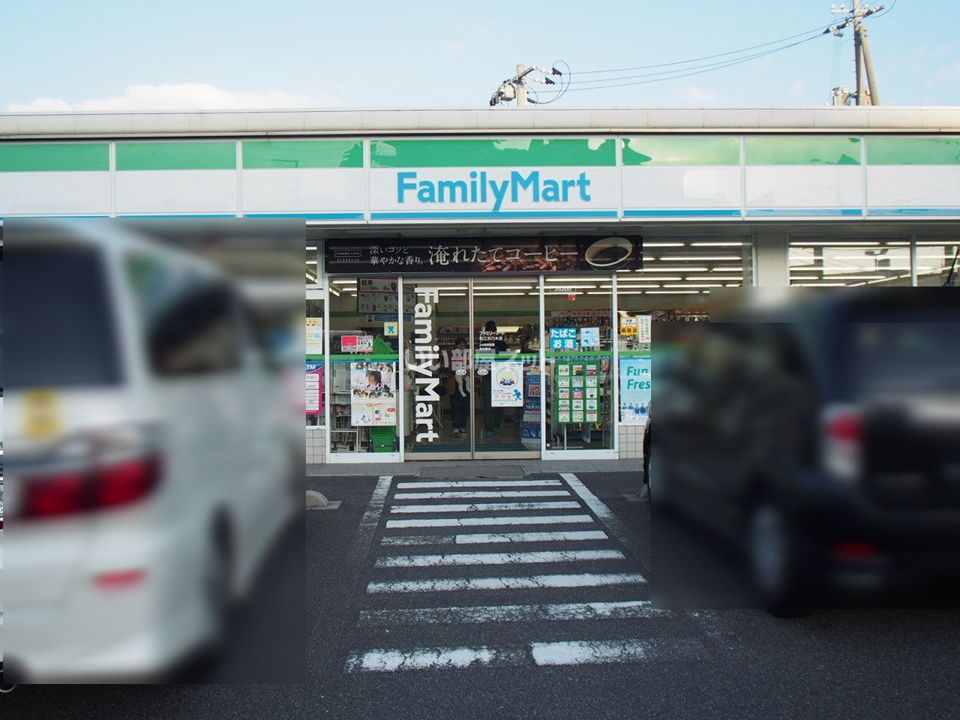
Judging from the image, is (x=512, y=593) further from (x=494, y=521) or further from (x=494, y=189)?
(x=494, y=189)

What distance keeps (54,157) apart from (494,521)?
7.59m

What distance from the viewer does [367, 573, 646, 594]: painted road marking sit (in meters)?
5.12

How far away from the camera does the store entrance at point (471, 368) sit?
11.1 m

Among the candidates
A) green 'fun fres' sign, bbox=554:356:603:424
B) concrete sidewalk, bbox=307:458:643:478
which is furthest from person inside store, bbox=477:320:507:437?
green 'fun fres' sign, bbox=554:356:603:424

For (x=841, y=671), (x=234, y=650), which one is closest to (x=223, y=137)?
(x=841, y=671)

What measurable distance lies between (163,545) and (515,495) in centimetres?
794

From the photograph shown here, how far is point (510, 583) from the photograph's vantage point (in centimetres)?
521

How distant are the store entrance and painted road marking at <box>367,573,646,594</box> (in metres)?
5.83

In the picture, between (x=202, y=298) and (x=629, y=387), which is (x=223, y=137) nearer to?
(x=629, y=387)

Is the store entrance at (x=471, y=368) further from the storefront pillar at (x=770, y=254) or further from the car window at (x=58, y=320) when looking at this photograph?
the car window at (x=58, y=320)

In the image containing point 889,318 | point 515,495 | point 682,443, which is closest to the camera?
point 889,318

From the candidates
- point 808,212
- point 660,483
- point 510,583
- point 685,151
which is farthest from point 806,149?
point 660,483

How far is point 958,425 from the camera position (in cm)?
124

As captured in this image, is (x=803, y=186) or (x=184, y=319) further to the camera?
(x=803, y=186)
